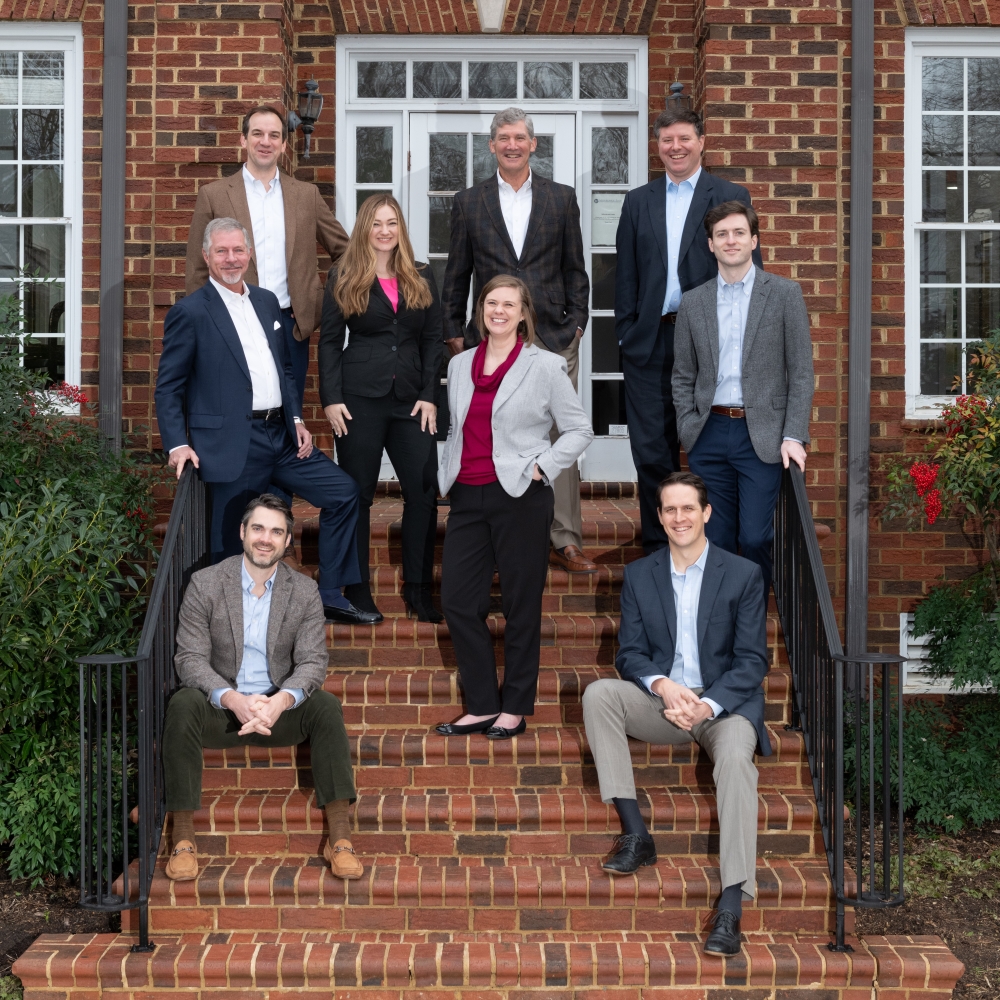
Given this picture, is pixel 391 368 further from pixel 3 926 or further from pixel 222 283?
pixel 3 926

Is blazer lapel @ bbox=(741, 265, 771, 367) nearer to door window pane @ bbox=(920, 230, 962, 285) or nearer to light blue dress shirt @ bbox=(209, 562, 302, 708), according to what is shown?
light blue dress shirt @ bbox=(209, 562, 302, 708)

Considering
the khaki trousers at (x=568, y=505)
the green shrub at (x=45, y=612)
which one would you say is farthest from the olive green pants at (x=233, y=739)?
the khaki trousers at (x=568, y=505)

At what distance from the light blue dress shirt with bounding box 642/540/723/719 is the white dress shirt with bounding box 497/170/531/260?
1.65 m

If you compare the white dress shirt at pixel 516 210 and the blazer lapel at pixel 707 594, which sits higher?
the white dress shirt at pixel 516 210

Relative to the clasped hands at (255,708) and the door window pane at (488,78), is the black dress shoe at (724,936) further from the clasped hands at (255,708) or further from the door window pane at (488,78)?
the door window pane at (488,78)

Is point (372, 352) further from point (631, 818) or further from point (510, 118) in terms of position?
point (631, 818)

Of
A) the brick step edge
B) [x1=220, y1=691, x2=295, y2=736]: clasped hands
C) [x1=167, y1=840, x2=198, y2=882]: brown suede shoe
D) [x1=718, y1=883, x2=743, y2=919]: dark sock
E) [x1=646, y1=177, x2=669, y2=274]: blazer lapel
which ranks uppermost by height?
[x1=646, y1=177, x2=669, y2=274]: blazer lapel

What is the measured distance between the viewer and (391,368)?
4.82 m

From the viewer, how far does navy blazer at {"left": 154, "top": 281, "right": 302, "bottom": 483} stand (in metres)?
4.49

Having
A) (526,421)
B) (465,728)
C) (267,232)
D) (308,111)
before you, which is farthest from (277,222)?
(465,728)

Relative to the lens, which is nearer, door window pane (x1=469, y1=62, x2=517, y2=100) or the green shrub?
the green shrub

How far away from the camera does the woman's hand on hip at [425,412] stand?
15.9 feet

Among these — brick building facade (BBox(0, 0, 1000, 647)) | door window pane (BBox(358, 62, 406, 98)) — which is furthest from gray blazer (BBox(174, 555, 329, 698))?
door window pane (BBox(358, 62, 406, 98))

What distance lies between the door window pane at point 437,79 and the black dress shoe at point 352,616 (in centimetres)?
323
